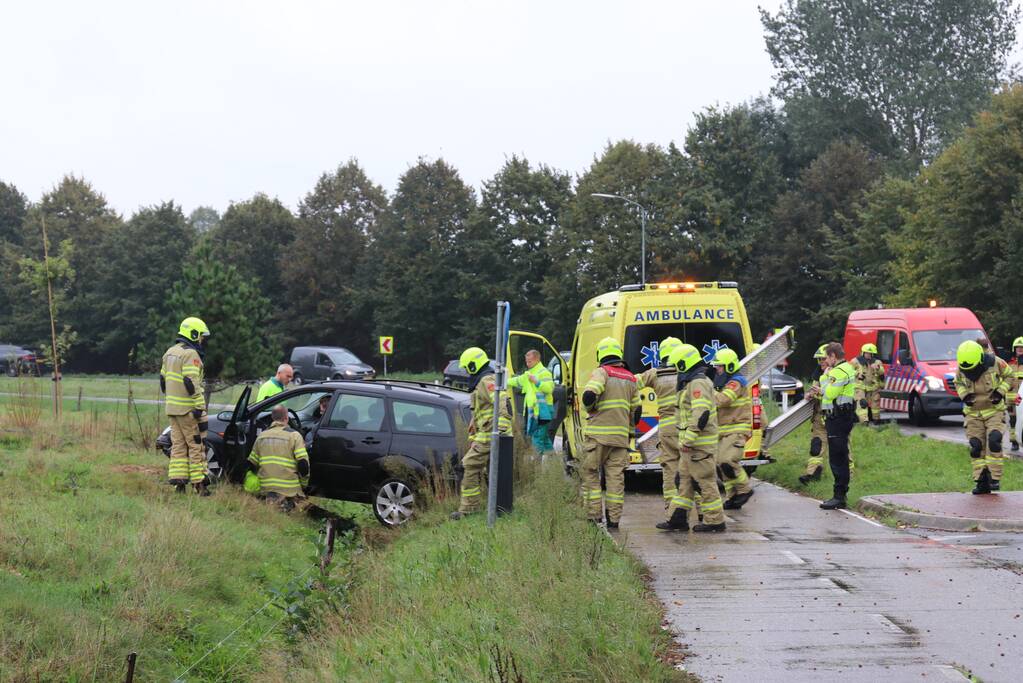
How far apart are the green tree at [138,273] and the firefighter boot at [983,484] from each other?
5721cm

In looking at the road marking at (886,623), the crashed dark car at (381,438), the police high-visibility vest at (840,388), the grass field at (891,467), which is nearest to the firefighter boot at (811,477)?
the grass field at (891,467)

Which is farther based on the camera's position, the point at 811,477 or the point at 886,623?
the point at 811,477

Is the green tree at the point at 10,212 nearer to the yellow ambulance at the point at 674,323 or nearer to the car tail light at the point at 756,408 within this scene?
the yellow ambulance at the point at 674,323

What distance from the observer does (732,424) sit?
13.3 meters

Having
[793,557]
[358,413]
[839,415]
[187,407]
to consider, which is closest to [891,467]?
[839,415]

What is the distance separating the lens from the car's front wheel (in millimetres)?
12867

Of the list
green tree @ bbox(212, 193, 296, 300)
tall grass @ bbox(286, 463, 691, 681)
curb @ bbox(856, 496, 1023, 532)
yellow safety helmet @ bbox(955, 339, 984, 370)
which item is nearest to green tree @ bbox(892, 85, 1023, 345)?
yellow safety helmet @ bbox(955, 339, 984, 370)

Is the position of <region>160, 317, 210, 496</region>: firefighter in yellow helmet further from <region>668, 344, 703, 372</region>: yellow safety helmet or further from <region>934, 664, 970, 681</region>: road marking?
<region>934, 664, 970, 681</region>: road marking

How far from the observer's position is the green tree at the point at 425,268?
59719 mm

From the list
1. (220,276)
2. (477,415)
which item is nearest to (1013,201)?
(220,276)

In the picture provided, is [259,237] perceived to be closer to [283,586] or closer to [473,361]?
[473,361]

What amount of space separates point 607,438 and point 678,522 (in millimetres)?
1144

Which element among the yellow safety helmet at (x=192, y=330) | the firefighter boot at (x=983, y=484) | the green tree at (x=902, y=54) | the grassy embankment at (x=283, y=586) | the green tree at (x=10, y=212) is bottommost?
the grassy embankment at (x=283, y=586)

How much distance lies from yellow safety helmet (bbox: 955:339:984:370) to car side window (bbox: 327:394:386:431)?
653 centimetres
